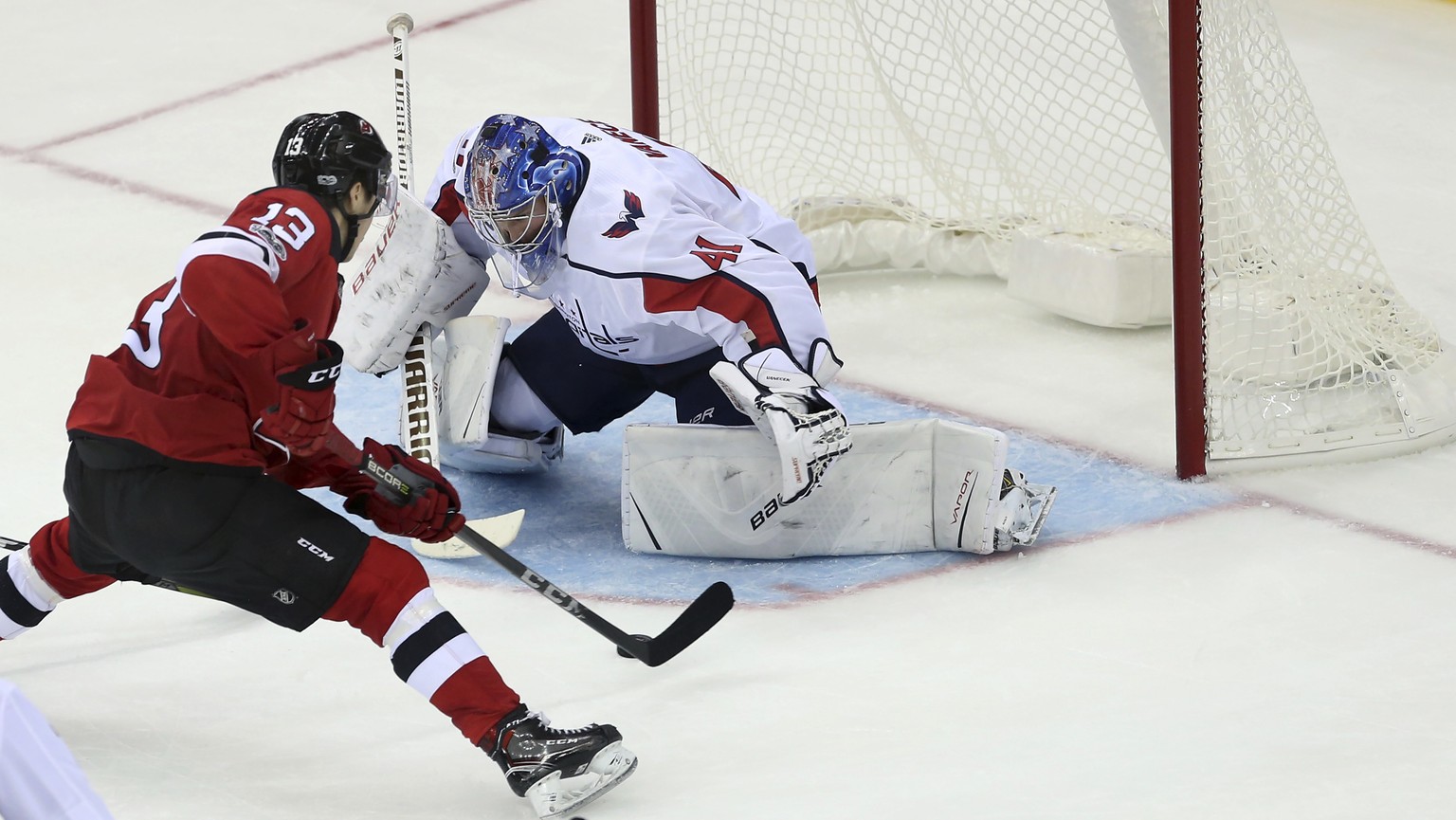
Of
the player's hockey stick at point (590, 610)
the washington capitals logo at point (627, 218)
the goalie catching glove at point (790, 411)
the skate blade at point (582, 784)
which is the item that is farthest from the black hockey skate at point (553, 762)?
the washington capitals logo at point (627, 218)

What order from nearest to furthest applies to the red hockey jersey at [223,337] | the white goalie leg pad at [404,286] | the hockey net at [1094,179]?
the red hockey jersey at [223,337], the white goalie leg pad at [404,286], the hockey net at [1094,179]

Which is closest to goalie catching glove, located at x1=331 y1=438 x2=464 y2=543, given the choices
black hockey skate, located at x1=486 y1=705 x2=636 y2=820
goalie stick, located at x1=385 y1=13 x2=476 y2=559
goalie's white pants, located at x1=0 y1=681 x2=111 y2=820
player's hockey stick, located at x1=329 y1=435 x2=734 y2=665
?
player's hockey stick, located at x1=329 y1=435 x2=734 y2=665

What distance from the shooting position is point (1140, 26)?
421 cm

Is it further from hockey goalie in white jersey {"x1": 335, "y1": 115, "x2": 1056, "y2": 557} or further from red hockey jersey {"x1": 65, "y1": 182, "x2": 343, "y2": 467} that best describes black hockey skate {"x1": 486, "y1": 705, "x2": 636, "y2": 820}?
hockey goalie in white jersey {"x1": 335, "y1": 115, "x2": 1056, "y2": 557}

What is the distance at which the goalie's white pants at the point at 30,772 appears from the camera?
1.82 m

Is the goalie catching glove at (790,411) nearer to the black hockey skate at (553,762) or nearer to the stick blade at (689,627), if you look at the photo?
the stick blade at (689,627)

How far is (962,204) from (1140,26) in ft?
2.47

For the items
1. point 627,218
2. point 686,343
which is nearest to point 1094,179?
point 686,343

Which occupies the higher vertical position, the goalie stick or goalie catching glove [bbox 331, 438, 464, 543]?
goalie catching glove [bbox 331, 438, 464, 543]

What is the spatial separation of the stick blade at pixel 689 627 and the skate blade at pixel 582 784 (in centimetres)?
41

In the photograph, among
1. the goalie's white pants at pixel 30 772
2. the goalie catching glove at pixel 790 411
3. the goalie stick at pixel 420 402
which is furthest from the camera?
the goalie stick at pixel 420 402

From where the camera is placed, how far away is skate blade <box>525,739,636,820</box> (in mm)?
2646

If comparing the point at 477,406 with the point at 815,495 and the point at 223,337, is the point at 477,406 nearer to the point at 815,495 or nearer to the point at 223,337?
the point at 815,495

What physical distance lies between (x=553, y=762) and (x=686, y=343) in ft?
3.63
